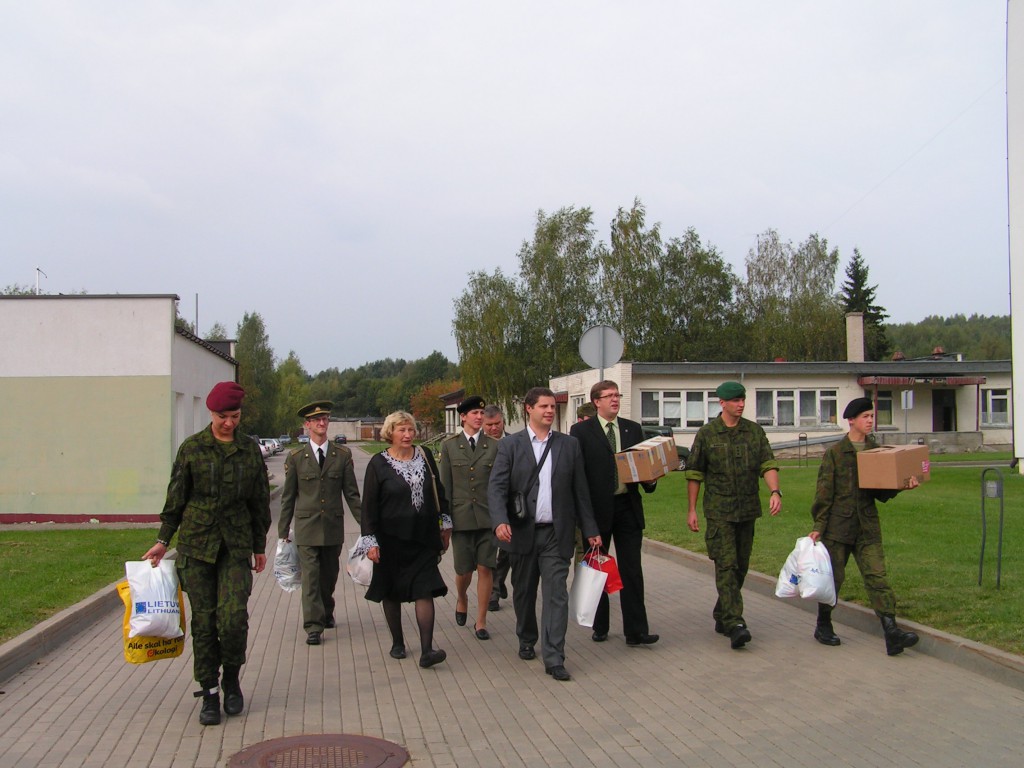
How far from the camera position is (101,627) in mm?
9195

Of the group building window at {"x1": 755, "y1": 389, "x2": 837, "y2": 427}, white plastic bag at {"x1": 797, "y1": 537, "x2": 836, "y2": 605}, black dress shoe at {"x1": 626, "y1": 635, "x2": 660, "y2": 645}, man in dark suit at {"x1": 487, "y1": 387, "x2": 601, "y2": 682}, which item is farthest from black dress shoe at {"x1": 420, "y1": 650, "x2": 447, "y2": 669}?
building window at {"x1": 755, "y1": 389, "x2": 837, "y2": 427}

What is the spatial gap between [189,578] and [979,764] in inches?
170

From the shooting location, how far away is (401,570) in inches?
290

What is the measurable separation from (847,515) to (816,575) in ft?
1.76

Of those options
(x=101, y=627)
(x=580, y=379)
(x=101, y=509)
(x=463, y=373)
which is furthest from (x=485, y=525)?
(x=463, y=373)

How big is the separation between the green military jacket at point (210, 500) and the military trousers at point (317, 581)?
92.7 inches

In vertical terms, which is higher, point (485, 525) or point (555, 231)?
point (555, 231)

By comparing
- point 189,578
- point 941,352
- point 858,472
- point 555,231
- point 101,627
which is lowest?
point 101,627

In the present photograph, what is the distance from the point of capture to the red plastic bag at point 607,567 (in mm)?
7379

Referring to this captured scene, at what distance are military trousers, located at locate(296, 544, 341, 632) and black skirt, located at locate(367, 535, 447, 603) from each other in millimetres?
1124

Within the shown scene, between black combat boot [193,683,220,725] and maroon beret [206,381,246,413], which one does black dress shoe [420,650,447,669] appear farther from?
maroon beret [206,381,246,413]

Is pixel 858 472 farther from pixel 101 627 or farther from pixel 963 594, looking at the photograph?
pixel 101 627

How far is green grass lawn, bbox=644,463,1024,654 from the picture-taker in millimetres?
8086

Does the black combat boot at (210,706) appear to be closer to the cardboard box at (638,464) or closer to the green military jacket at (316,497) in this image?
the green military jacket at (316,497)
